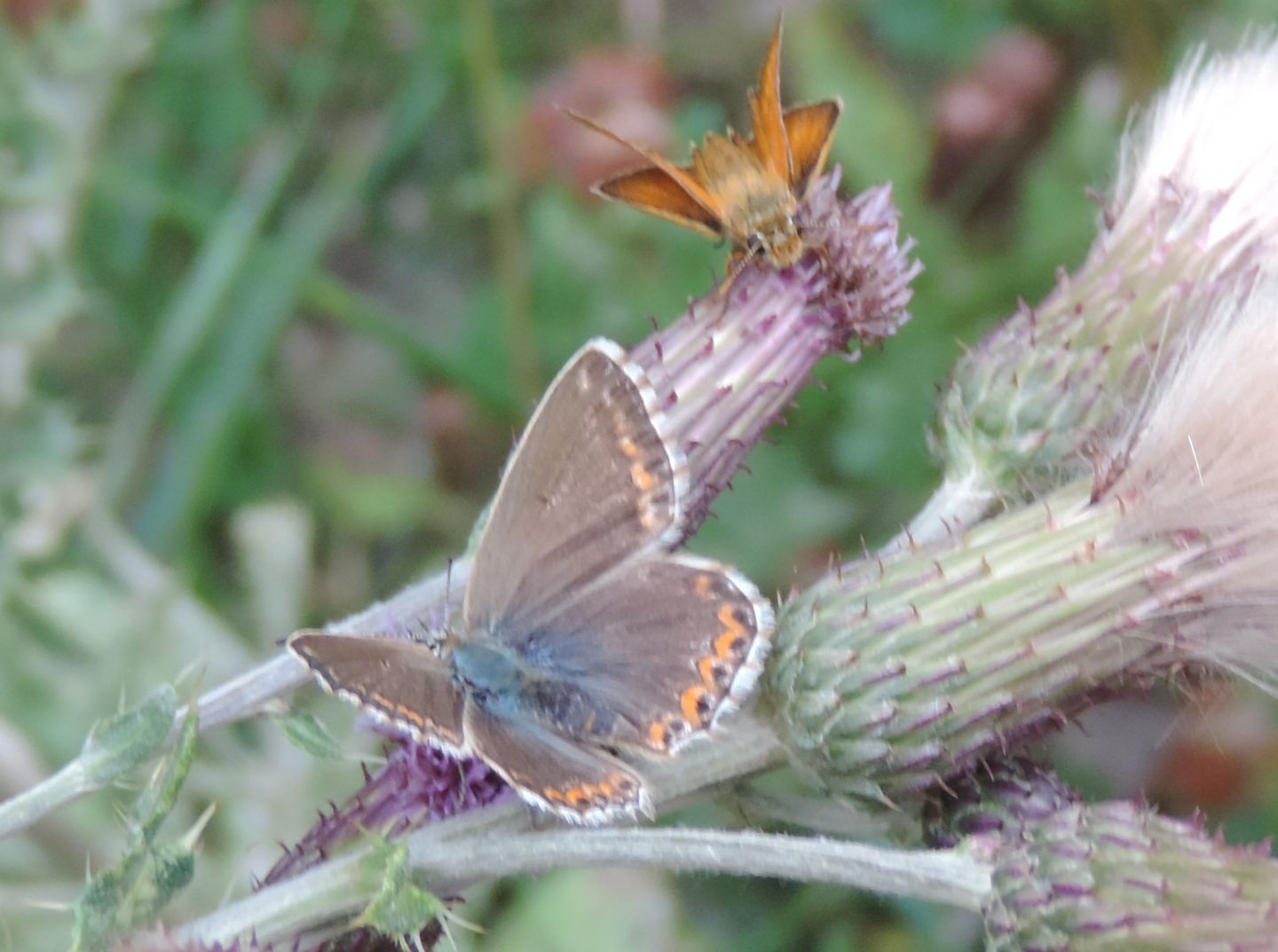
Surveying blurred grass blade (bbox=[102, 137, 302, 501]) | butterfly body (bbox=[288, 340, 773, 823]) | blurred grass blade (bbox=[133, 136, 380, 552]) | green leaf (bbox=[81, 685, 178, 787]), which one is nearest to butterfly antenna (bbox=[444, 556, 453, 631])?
butterfly body (bbox=[288, 340, 773, 823])

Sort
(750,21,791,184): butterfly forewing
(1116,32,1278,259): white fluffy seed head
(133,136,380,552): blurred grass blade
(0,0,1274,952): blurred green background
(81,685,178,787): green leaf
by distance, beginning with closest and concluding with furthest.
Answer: (81,685,178,787): green leaf → (750,21,791,184): butterfly forewing → (1116,32,1278,259): white fluffy seed head → (0,0,1274,952): blurred green background → (133,136,380,552): blurred grass blade

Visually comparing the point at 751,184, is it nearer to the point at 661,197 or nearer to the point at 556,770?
the point at 661,197

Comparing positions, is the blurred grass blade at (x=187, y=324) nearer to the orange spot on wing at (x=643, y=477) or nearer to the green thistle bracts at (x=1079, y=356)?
the orange spot on wing at (x=643, y=477)

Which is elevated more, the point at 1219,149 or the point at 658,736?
the point at 1219,149

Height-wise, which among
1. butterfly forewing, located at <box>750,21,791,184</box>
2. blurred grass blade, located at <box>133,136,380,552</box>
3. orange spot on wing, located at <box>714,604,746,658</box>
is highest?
butterfly forewing, located at <box>750,21,791,184</box>

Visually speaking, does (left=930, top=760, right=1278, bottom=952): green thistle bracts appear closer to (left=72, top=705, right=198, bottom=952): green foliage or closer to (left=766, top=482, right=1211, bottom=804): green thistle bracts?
(left=766, top=482, right=1211, bottom=804): green thistle bracts

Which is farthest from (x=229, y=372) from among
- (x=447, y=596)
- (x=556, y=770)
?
(x=556, y=770)

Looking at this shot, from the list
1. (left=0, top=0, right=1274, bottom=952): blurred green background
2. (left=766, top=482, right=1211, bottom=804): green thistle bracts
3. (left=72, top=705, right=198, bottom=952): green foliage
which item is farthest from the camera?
(left=0, top=0, right=1274, bottom=952): blurred green background

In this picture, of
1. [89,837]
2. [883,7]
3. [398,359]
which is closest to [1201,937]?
[89,837]
